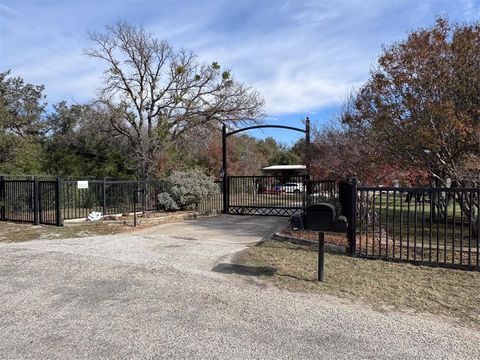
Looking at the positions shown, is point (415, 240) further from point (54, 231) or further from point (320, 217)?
point (54, 231)

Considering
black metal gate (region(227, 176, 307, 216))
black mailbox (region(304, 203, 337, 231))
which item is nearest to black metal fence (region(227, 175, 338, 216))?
black metal gate (region(227, 176, 307, 216))

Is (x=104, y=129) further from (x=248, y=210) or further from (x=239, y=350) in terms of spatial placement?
(x=239, y=350)

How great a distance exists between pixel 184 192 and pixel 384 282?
10780mm

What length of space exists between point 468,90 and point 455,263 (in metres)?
4.79

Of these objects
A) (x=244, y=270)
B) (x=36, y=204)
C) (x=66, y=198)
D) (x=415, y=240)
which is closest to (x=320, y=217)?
(x=244, y=270)

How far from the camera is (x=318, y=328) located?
4094 mm

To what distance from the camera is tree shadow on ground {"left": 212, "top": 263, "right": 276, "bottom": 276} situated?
6270mm

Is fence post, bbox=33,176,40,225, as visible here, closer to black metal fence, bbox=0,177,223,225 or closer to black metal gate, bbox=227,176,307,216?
black metal fence, bbox=0,177,223,225

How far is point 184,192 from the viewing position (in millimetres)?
15633

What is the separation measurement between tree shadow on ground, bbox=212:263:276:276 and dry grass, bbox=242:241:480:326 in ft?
0.40

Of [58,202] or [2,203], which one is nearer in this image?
[58,202]

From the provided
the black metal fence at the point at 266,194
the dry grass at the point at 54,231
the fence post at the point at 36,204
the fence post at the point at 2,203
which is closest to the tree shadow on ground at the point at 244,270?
the dry grass at the point at 54,231

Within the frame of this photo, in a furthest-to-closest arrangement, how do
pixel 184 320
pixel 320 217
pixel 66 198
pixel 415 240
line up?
pixel 66 198 < pixel 415 240 < pixel 320 217 < pixel 184 320

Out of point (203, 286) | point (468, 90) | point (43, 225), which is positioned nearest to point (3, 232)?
point (43, 225)
